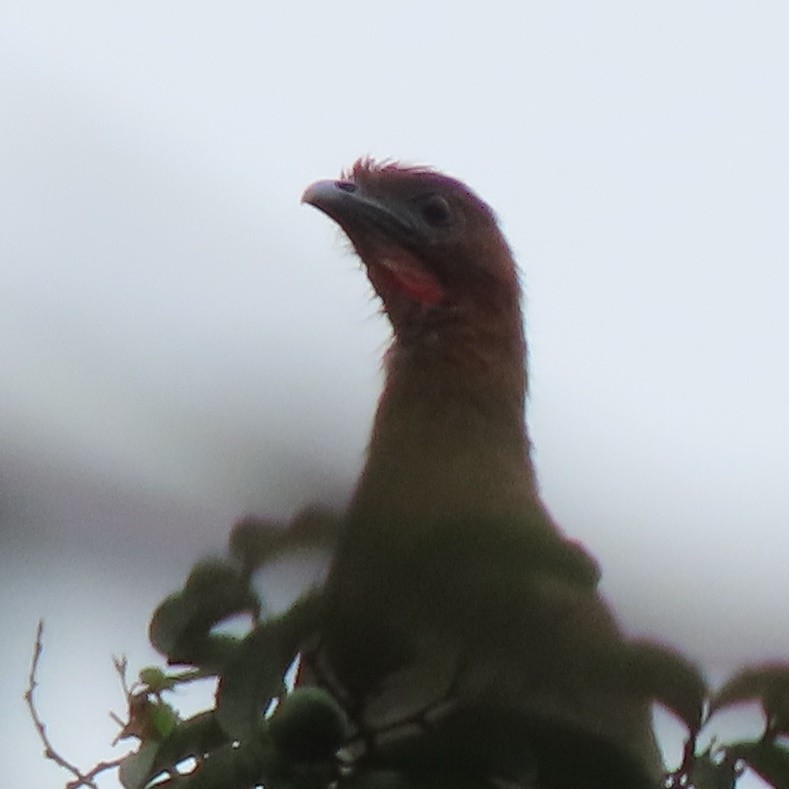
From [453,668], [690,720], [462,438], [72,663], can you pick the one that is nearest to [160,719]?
[72,663]

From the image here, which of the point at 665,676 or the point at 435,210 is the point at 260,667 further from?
the point at 435,210

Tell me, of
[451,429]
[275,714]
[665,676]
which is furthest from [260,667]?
[451,429]

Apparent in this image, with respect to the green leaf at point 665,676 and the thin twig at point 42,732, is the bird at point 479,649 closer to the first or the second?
the green leaf at point 665,676

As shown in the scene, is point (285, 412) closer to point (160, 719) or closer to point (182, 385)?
point (182, 385)

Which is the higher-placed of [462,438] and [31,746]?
[462,438]

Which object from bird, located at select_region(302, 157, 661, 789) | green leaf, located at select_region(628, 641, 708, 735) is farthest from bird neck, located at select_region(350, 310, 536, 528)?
green leaf, located at select_region(628, 641, 708, 735)

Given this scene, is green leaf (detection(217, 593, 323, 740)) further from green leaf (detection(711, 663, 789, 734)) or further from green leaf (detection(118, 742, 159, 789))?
green leaf (detection(711, 663, 789, 734))
